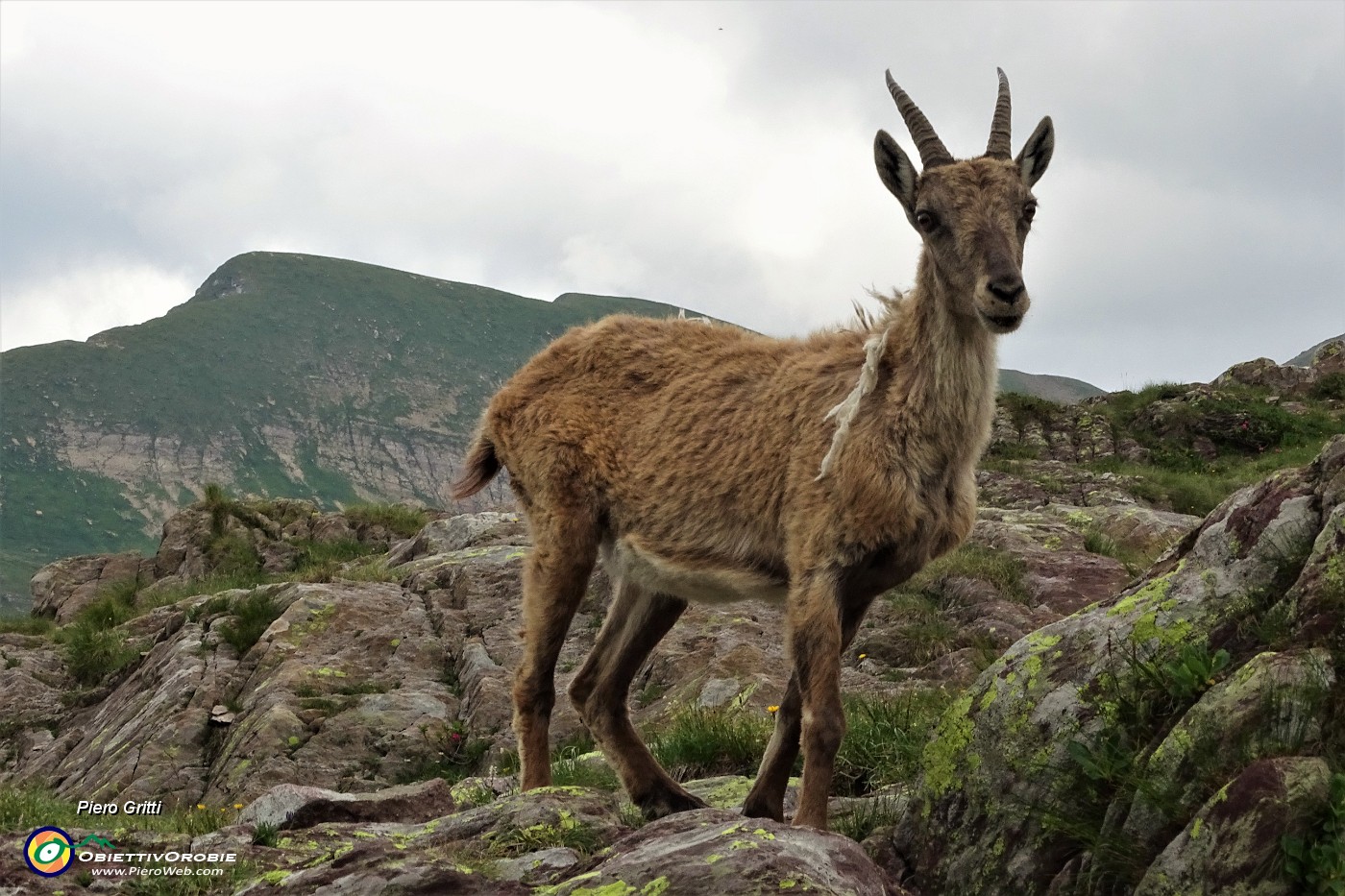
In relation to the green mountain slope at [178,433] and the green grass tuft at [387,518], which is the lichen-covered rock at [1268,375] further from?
the green mountain slope at [178,433]

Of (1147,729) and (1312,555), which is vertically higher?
(1312,555)

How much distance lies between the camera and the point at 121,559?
19297mm

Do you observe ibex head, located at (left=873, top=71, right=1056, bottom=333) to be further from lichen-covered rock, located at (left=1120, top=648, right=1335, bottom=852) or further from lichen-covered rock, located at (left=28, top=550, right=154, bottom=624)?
lichen-covered rock, located at (left=28, top=550, right=154, bottom=624)

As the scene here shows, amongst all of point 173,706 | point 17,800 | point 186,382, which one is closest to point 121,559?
point 173,706

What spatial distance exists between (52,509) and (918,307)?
566 ft

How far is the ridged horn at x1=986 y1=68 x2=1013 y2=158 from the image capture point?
627cm

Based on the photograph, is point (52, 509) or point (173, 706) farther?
point (52, 509)

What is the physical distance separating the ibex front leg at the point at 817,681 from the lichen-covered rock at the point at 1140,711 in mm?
412

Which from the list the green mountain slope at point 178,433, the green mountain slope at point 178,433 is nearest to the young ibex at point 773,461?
the green mountain slope at point 178,433

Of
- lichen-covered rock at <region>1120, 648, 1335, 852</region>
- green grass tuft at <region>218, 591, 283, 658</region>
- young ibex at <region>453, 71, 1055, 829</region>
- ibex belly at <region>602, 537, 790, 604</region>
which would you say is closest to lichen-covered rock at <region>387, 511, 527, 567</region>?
green grass tuft at <region>218, 591, 283, 658</region>

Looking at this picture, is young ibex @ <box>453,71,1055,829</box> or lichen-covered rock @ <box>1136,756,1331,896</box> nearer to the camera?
lichen-covered rock @ <box>1136,756,1331,896</box>

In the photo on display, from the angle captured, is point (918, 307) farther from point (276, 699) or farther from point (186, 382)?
point (186, 382)

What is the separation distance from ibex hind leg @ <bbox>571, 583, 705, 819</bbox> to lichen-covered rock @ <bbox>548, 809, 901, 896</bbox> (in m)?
1.93

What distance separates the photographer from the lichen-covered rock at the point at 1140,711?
11.4 feet
